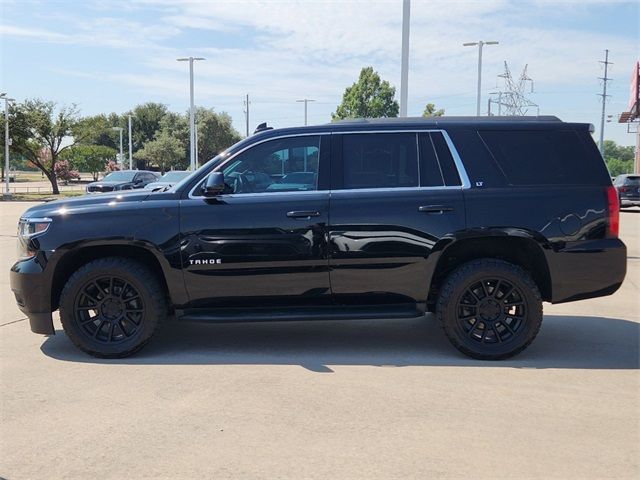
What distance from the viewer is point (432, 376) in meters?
4.65

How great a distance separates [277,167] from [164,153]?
66082 millimetres

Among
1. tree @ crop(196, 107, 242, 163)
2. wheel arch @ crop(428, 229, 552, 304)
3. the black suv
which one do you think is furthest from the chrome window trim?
tree @ crop(196, 107, 242, 163)

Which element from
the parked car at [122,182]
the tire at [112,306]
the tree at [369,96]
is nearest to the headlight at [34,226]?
the tire at [112,306]

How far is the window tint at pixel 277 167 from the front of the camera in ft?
16.8

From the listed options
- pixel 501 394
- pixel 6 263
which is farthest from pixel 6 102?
pixel 501 394

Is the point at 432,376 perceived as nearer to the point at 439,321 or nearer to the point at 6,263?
the point at 439,321

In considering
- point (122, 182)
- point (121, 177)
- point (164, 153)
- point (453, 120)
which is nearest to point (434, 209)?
point (453, 120)

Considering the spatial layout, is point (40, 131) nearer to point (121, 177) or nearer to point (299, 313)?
point (121, 177)

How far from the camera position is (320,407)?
4.04 metres

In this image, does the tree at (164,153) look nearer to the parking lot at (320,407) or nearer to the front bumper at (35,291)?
the parking lot at (320,407)

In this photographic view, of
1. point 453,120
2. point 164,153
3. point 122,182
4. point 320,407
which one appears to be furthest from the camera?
point 164,153

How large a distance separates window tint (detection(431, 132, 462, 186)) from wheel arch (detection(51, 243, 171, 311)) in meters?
2.60

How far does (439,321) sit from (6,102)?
1569 inches

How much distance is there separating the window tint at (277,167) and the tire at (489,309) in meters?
1.53
